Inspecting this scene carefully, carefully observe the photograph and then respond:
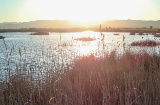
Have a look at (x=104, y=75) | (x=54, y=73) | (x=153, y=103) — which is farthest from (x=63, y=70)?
(x=153, y=103)

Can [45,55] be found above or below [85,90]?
below

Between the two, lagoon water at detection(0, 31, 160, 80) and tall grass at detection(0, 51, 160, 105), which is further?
lagoon water at detection(0, 31, 160, 80)

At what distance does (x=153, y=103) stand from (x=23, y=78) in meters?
3.96

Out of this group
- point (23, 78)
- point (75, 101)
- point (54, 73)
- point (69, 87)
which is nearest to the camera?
point (75, 101)

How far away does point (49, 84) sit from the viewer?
841 cm

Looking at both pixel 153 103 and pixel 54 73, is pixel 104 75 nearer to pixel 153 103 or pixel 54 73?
pixel 54 73

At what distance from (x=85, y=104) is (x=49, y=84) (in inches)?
76.9

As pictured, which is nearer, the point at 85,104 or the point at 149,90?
the point at 85,104

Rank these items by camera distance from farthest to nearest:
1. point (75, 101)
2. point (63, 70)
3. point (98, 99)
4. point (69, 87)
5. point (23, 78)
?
point (63, 70), point (23, 78), point (98, 99), point (69, 87), point (75, 101)

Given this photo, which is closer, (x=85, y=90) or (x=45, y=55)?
(x=85, y=90)

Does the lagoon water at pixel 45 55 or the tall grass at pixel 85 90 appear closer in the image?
the tall grass at pixel 85 90

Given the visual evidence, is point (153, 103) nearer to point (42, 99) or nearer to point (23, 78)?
point (42, 99)

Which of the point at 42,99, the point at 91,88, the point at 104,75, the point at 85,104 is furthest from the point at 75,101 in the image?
the point at 104,75

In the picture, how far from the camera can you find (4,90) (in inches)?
324
